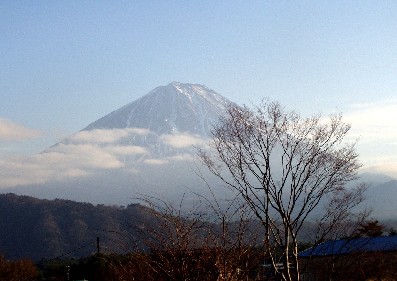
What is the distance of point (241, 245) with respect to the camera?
7426 mm

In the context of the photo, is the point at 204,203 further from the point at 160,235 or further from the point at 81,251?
the point at 81,251

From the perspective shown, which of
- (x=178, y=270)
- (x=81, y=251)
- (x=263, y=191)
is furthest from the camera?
(x=81, y=251)

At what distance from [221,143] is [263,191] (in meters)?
1.48

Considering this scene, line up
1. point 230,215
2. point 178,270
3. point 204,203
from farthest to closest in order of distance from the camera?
point 204,203 < point 230,215 < point 178,270

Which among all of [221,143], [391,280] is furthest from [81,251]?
[221,143]

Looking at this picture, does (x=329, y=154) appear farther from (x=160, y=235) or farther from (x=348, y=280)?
(x=160, y=235)

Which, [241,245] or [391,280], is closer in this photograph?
[241,245]

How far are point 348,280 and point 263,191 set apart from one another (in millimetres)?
5173

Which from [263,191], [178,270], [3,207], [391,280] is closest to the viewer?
[178,270]

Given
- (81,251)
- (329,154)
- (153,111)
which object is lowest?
(81,251)

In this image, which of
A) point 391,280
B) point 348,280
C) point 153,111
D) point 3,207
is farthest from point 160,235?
point 153,111

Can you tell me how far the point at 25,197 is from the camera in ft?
311

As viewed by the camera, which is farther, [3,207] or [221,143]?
[3,207]

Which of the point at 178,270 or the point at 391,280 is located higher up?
the point at 178,270
